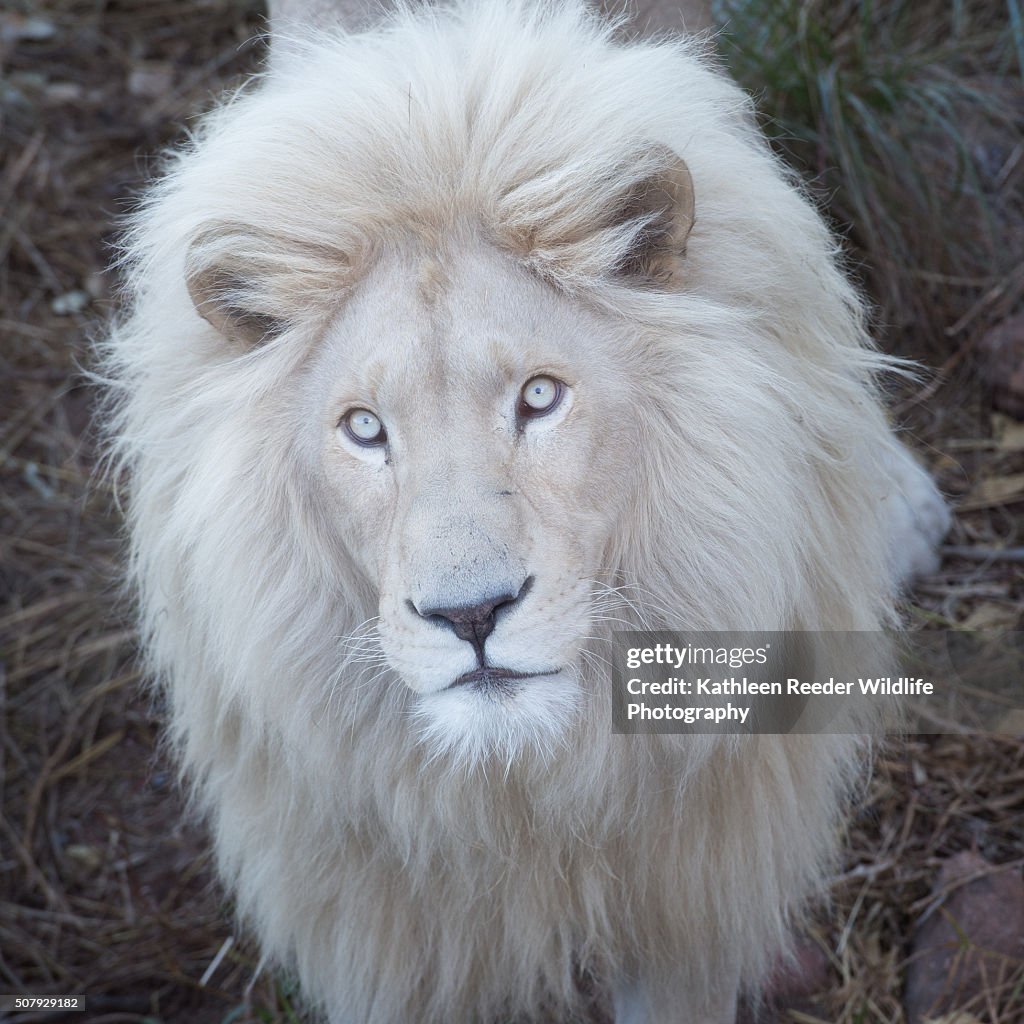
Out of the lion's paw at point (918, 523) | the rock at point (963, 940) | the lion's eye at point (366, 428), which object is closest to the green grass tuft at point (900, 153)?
the lion's paw at point (918, 523)

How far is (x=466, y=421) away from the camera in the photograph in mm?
1677

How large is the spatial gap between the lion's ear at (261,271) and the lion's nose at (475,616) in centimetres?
58

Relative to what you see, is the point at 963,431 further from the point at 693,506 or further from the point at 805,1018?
the point at 693,506

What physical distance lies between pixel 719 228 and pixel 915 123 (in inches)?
89.6

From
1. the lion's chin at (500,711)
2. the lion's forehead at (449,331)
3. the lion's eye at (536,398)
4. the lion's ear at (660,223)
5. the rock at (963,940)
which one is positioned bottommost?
the rock at (963,940)

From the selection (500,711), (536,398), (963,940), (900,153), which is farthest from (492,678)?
(900,153)

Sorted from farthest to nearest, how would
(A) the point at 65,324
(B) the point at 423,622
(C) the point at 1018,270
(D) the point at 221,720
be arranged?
(A) the point at 65,324, (C) the point at 1018,270, (D) the point at 221,720, (B) the point at 423,622

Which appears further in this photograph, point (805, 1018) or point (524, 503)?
point (805, 1018)

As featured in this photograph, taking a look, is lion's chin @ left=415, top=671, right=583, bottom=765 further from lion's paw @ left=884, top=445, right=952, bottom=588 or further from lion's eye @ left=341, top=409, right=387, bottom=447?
lion's paw @ left=884, top=445, right=952, bottom=588

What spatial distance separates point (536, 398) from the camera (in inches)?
67.4

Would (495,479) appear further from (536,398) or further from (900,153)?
(900,153)

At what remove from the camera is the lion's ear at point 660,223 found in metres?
1.74

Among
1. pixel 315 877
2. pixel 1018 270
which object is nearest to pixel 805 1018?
pixel 315 877

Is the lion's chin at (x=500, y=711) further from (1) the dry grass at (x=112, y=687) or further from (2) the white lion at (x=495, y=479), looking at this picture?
(1) the dry grass at (x=112, y=687)
